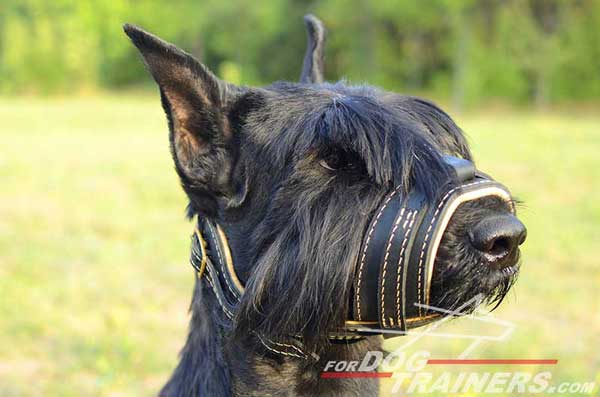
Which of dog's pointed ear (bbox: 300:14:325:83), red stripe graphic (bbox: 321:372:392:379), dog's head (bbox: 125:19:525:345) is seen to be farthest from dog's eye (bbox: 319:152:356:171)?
dog's pointed ear (bbox: 300:14:325:83)

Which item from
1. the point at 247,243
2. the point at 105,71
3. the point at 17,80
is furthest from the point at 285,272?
the point at 105,71

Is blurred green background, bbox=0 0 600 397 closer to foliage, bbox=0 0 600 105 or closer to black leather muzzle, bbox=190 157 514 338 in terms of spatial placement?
foliage, bbox=0 0 600 105

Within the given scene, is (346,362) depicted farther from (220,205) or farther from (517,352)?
(517,352)

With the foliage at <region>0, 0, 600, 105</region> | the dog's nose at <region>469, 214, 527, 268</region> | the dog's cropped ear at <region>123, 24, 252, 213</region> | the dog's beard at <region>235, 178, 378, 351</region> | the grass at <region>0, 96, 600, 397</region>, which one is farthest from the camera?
the foliage at <region>0, 0, 600, 105</region>

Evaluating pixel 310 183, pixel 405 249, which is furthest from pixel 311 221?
pixel 405 249

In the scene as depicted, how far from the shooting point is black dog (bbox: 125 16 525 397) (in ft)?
6.60

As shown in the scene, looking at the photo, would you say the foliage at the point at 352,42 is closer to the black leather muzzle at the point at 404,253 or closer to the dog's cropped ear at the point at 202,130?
the dog's cropped ear at the point at 202,130

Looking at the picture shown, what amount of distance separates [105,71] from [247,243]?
5061cm

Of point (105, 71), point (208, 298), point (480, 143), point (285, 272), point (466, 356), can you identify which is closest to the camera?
point (285, 272)

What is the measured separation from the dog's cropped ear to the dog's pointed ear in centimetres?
68

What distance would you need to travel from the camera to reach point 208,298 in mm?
2549

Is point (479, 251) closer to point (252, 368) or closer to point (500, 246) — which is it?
point (500, 246)

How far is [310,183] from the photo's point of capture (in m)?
2.21

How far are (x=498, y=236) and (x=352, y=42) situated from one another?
4508 cm
